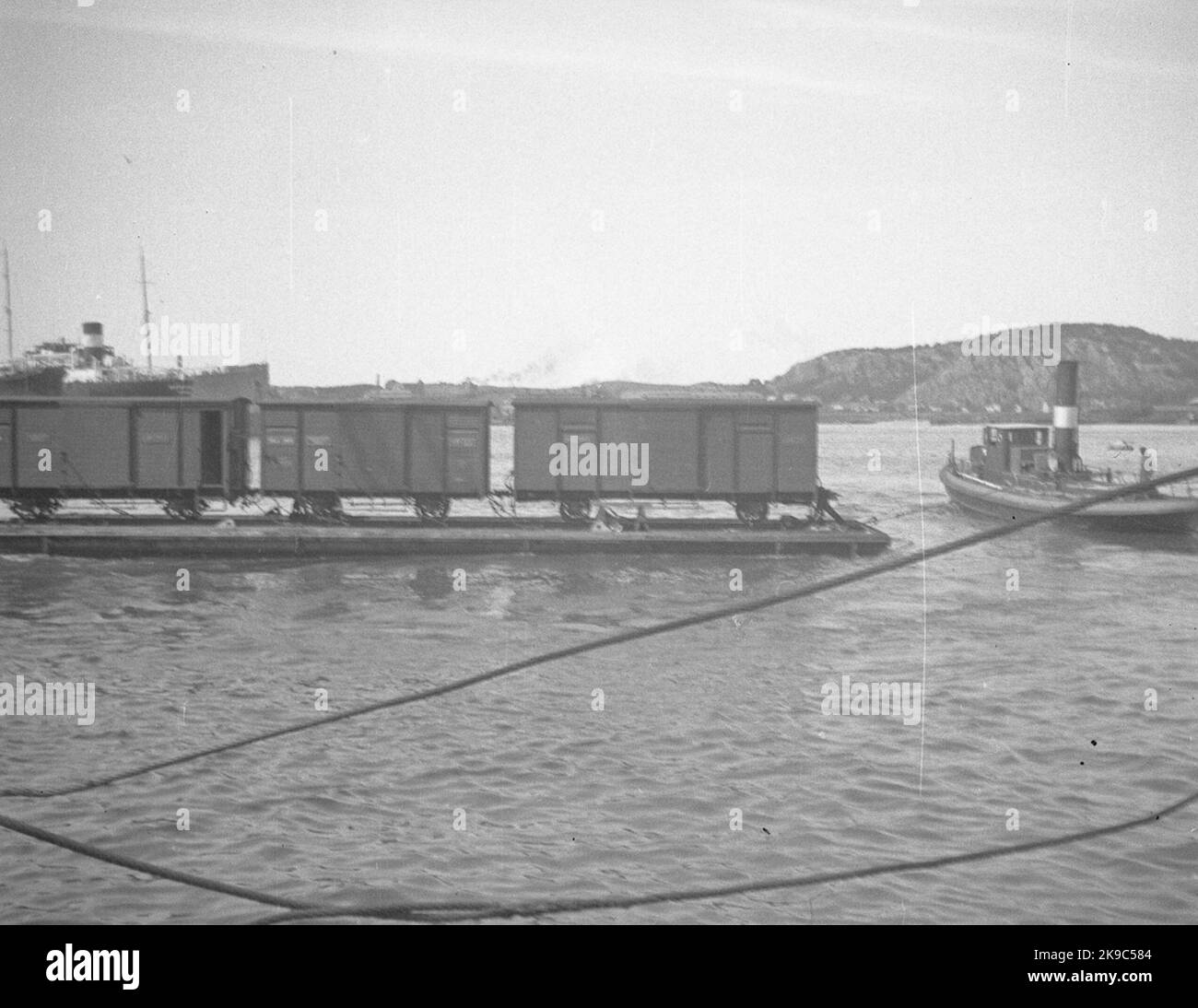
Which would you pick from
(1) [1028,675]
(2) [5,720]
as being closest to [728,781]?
(1) [1028,675]

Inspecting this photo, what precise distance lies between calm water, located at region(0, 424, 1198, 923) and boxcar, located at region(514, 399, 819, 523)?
3295 millimetres

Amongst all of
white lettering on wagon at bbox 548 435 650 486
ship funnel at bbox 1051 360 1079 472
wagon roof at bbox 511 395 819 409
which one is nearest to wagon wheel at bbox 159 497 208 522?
wagon roof at bbox 511 395 819 409

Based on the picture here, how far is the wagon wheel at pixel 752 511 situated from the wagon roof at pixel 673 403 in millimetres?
1731

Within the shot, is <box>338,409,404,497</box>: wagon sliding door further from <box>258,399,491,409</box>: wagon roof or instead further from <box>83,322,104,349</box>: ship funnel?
<box>83,322,104,349</box>: ship funnel

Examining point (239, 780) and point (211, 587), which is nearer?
point (239, 780)

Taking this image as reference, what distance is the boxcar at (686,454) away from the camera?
20.1m

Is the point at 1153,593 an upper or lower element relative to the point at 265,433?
lower

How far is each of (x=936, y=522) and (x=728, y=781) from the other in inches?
589

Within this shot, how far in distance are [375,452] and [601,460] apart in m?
4.24

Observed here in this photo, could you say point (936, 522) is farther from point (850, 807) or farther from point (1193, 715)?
point (850, 807)

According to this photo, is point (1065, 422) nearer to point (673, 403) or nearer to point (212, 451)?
point (673, 403)

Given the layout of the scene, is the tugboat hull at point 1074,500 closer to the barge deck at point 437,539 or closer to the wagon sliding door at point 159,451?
the barge deck at point 437,539

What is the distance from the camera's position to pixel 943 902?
5.95 metres
